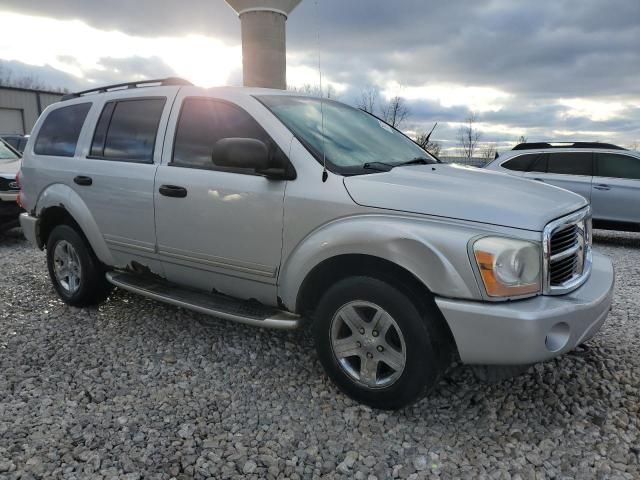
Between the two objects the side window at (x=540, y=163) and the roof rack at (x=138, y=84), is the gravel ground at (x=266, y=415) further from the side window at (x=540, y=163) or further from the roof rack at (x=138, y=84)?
the side window at (x=540, y=163)

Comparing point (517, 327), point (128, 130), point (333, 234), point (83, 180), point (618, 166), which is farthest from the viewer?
point (618, 166)

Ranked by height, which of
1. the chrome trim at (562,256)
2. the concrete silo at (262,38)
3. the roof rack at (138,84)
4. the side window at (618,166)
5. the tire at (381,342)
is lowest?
the tire at (381,342)

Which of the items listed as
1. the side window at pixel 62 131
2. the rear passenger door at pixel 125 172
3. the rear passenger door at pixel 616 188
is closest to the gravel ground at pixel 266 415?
the rear passenger door at pixel 125 172

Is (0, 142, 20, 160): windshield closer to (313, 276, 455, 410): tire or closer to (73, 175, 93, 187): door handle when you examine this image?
(73, 175, 93, 187): door handle

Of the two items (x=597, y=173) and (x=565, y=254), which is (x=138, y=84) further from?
(x=597, y=173)

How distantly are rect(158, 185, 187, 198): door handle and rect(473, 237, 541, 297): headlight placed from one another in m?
1.98

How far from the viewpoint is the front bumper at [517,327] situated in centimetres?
237

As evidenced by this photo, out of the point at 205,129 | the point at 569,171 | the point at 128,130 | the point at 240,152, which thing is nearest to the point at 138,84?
the point at 128,130

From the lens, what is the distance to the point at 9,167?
7.82m

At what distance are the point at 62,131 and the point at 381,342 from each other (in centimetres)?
356

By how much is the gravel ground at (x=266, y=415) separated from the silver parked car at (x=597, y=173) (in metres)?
A: 4.77

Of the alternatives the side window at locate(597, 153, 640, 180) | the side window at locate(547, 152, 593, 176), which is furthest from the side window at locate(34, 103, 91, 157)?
the side window at locate(597, 153, 640, 180)

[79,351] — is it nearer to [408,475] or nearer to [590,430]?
[408,475]

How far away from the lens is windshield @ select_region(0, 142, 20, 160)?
28.0 ft
